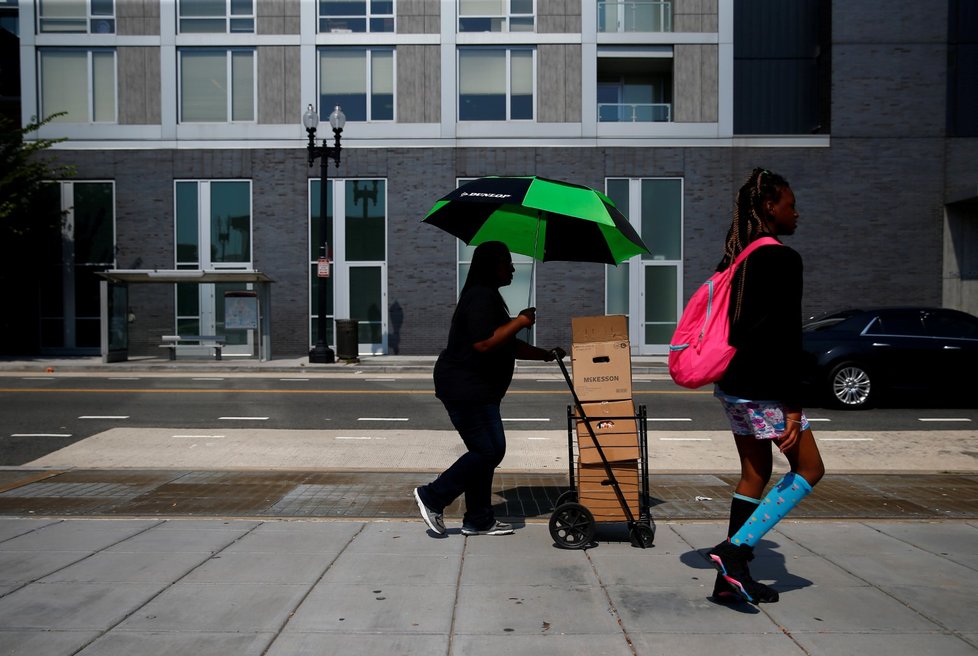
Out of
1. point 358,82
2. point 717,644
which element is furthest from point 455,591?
point 358,82

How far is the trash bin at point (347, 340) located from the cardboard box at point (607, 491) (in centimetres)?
1742

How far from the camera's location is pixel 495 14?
82.6 feet

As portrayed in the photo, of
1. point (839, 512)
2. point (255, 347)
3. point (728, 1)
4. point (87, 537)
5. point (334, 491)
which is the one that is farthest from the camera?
point (728, 1)

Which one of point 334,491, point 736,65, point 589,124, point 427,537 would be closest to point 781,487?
point 427,537

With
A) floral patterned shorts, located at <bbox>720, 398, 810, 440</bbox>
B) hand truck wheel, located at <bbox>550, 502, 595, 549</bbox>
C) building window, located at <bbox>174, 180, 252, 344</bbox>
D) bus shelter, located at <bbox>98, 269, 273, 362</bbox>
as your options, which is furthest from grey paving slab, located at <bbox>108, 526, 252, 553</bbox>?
building window, located at <bbox>174, 180, 252, 344</bbox>

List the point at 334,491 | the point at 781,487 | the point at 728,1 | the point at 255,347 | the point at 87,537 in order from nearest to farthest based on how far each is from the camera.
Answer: the point at 781,487, the point at 87,537, the point at 334,491, the point at 255,347, the point at 728,1

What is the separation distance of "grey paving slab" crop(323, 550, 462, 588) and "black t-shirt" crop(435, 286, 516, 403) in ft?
3.22

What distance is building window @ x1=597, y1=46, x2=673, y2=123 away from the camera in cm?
2522

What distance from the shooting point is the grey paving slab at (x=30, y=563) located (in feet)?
14.4

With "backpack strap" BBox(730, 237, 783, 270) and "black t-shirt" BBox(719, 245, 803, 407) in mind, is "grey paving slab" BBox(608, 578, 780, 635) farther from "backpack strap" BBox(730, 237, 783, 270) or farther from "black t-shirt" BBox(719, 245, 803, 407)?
"backpack strap" BBox(730, 237, 783, 270)

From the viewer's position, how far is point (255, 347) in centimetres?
2306

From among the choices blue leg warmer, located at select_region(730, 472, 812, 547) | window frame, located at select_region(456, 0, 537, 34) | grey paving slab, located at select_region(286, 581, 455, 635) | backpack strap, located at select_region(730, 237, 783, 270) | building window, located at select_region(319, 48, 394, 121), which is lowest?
grey paving slab, located at select_region(286, 581, 455, 635)

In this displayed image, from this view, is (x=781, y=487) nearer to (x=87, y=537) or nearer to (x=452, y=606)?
(x=452, y=606)

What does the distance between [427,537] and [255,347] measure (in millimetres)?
18777
